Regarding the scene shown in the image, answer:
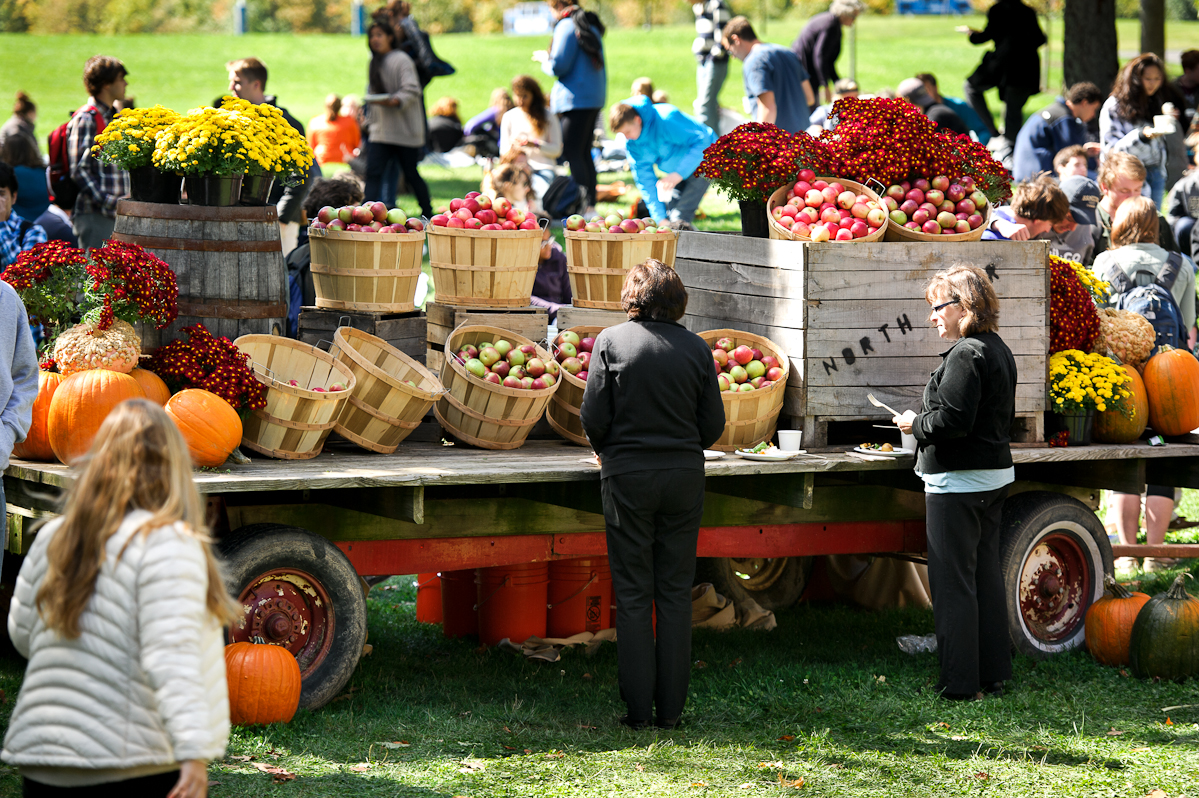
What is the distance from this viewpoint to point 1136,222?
7.91 m

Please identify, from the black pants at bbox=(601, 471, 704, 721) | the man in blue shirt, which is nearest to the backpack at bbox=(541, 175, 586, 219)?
the man in blue shirt

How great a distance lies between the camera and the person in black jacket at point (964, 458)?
5.77 meters

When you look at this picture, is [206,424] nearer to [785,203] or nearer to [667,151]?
[785,203]

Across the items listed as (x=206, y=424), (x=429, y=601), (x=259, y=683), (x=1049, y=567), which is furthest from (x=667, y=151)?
(x=259, y=683)

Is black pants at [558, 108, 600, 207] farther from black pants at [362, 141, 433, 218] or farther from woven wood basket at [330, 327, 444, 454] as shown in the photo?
woven wood basket at [330, 327, 444, 454]

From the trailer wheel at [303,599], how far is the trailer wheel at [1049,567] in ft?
10.4

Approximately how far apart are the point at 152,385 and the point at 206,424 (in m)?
0.34

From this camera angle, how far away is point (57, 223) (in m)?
8.86

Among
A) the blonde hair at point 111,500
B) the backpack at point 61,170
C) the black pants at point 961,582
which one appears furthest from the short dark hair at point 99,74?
the blonde hair at point 111,500

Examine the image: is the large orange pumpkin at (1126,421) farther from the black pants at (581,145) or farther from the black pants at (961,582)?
the black pants at (581,145)

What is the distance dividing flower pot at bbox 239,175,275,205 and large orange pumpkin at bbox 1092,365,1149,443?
14.0 feet

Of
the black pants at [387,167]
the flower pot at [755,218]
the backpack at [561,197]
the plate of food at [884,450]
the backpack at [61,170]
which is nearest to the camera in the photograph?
the plate of food at [884,450]

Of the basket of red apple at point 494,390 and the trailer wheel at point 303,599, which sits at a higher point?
the basket of red apple at point 494,390

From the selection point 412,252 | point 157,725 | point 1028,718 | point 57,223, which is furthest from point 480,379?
point 57,223
